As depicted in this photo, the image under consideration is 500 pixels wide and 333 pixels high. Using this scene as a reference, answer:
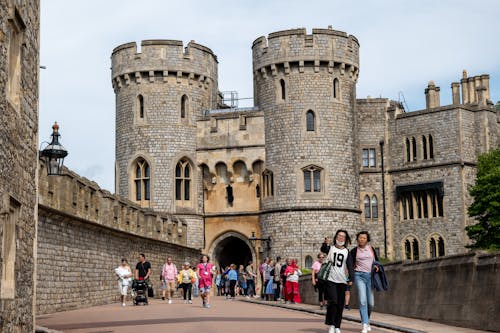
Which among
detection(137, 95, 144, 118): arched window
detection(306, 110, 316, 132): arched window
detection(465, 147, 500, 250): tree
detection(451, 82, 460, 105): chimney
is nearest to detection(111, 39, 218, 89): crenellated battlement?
detection(137, 95, 144, 118): arched window

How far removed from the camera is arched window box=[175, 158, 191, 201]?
43.8 metres

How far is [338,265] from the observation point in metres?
13.0

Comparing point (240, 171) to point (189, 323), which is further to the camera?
point (240, 171)

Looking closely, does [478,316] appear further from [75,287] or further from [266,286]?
[266,286]

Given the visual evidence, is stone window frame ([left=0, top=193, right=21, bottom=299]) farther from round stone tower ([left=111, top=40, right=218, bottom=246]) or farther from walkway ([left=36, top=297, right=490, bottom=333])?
round stone tower ([left=111, top=40, right=218, bottom=246])

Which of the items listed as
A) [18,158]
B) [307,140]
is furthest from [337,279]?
[307,140]

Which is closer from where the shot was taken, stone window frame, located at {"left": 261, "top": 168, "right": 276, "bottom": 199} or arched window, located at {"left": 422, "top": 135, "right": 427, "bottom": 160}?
stone window frame, located at {"left": 261, "top": 168, "right": 276, "bottom": 199}

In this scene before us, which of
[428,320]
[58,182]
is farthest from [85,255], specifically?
[428,320]

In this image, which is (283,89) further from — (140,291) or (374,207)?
(140,291)

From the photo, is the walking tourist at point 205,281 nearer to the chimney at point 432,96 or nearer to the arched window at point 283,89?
the arched window at point 283,89

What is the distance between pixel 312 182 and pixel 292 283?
16.1 metres

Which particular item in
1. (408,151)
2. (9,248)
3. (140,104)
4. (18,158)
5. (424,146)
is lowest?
(9,248)

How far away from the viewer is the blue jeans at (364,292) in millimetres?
13117

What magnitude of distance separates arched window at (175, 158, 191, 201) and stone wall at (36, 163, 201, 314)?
9151mm
